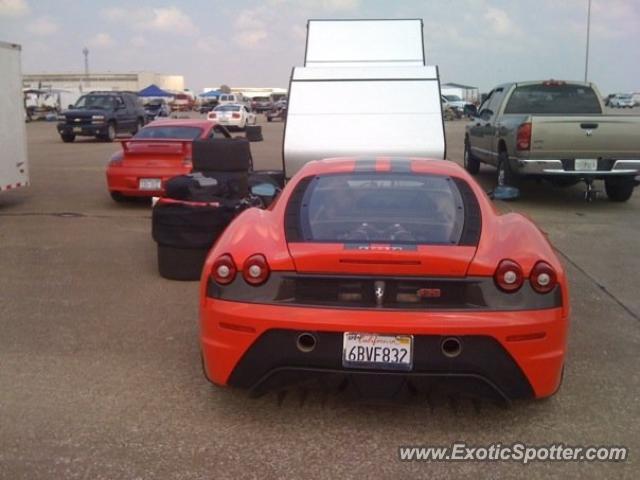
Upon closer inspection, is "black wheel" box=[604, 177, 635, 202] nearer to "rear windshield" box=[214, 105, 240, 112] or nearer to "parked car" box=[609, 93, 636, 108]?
"rear windshield" box=[214, 105, 240, 112]

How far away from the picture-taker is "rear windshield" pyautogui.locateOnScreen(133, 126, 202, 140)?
1132cm

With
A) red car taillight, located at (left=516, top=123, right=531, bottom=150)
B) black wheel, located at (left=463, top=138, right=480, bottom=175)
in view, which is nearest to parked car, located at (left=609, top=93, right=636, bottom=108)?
black wheel, located at (left=463, top=138, right=480, bottom=175)

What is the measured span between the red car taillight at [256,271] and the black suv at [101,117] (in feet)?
80.4

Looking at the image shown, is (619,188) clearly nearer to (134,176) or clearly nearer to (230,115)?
(134,176)

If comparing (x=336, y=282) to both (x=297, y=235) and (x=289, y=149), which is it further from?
(x=289, y=149)

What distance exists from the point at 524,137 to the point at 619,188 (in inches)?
89.9

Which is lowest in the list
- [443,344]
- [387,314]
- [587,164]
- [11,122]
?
[443,344]

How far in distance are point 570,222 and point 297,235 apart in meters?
7.51

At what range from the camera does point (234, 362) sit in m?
3.54

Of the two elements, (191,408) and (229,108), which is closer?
(191,408)

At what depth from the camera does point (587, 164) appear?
1092cm

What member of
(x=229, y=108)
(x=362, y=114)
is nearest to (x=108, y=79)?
(x=229, y=108)

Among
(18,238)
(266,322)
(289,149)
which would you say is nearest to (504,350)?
(266,322)

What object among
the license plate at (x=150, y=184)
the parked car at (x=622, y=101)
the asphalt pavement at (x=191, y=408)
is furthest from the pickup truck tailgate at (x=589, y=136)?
the parked car at (x=622, y=101)
